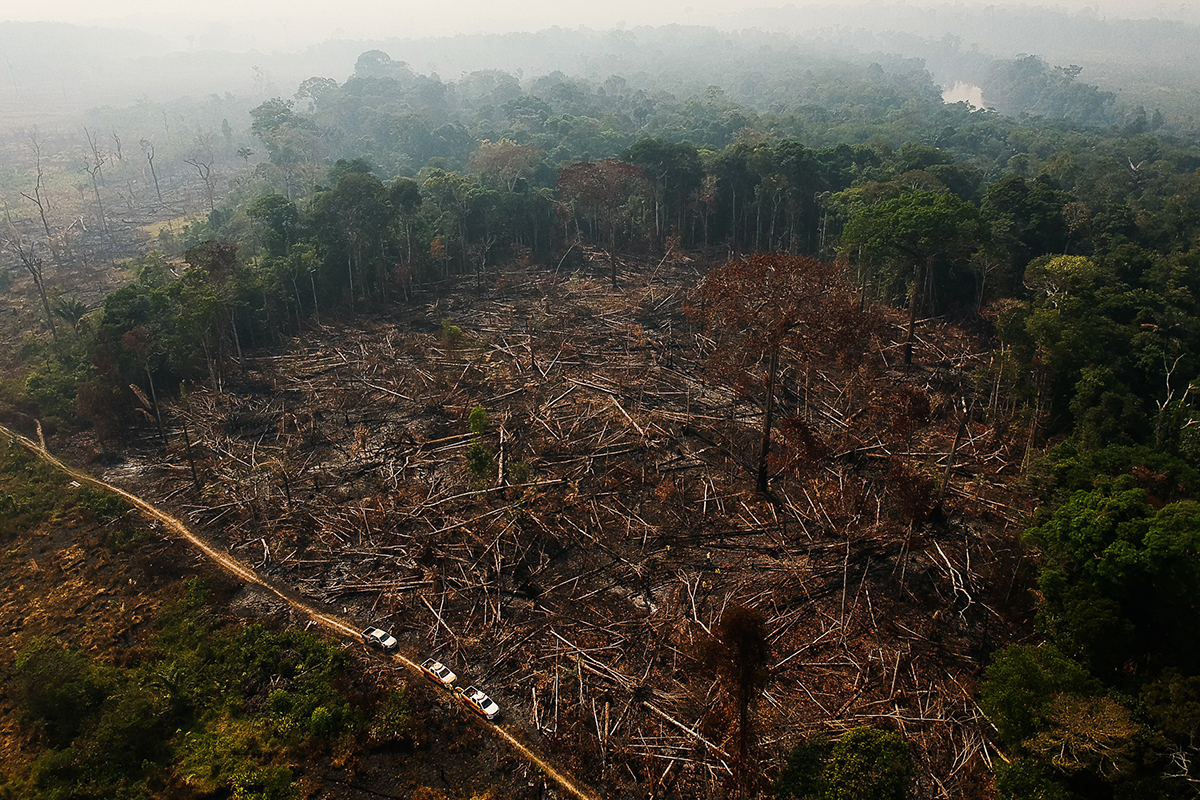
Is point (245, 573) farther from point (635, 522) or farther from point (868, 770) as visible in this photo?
point (868, 770)

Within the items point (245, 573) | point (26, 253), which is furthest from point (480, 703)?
point (26, 253)

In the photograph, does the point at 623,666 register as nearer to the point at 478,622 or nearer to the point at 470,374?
the point at 478,622

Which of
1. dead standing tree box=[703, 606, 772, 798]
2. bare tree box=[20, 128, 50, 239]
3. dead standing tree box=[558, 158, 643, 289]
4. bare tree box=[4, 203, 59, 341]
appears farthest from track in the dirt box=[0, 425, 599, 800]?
bare tree box=[20, 128, 50, 239]

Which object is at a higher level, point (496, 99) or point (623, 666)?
point (496, 99)

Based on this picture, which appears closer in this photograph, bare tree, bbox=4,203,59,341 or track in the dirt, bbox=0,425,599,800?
track in the dirt, bbox=0,425,599,800

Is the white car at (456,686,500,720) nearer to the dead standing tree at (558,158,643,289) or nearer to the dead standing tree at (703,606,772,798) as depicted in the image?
the dead standing tree at (703,606,772,798)

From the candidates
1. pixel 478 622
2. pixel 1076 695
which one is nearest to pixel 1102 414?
pixel 1076 695
